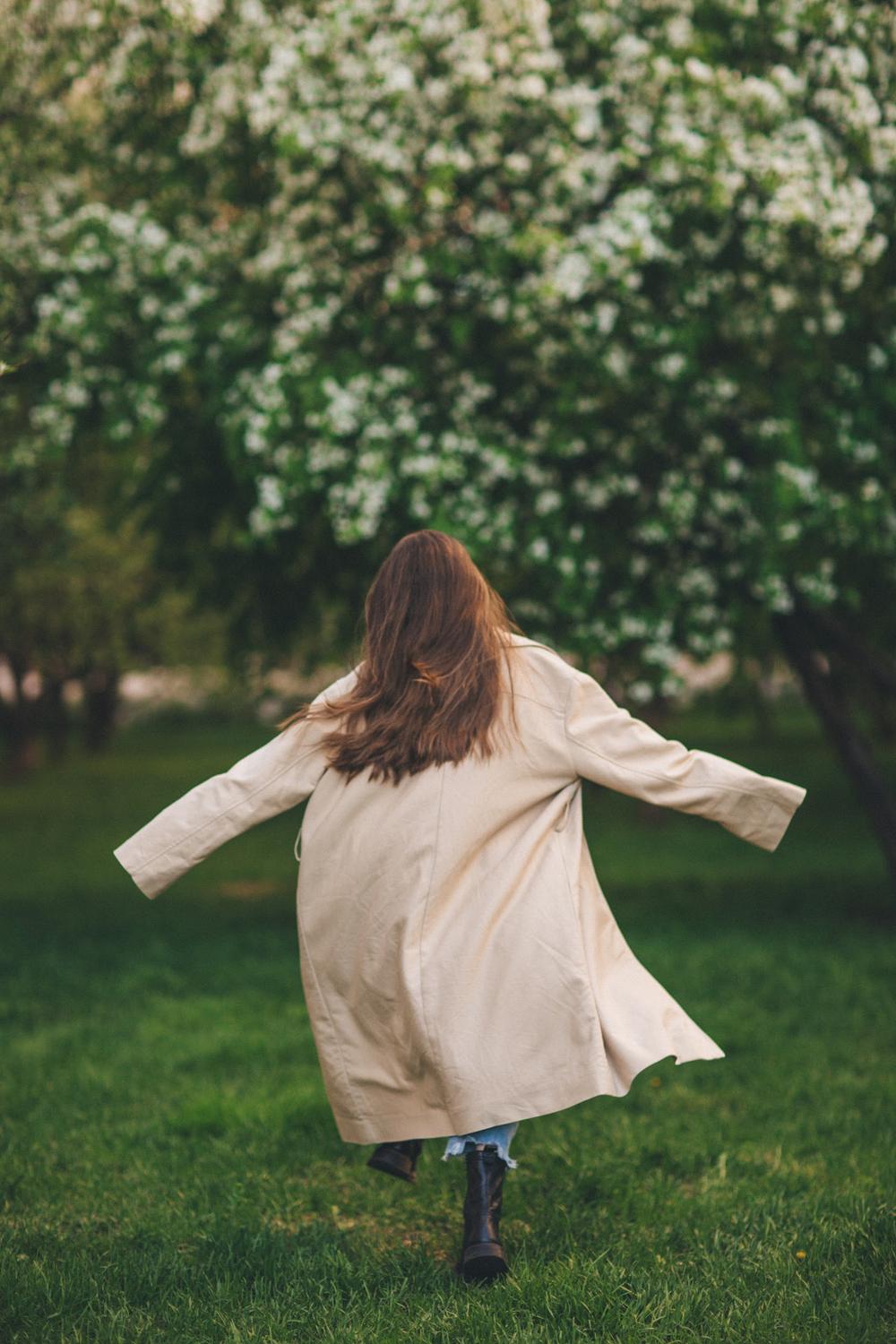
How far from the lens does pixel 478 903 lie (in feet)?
11.9

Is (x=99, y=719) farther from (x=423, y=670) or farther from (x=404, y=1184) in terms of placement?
(x=423, y=670)

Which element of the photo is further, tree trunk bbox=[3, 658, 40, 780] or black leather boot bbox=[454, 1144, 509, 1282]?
tree trunk bbox=[3, 658, 40, 780]

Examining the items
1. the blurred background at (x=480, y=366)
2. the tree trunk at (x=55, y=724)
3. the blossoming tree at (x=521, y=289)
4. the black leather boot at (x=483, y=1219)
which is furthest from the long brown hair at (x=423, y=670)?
the tree trunk at (x=55, y=724)

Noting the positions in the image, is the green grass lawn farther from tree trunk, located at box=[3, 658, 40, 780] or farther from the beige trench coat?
tree trunk, located at box=[3, 658, 40, 780]

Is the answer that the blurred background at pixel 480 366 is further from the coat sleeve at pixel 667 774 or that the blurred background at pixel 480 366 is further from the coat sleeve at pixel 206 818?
the coat sleeve at pixel 667 774

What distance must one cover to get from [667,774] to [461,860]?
0.62 m

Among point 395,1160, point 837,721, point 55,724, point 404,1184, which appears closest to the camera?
point 395,1160

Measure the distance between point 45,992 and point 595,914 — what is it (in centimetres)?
524

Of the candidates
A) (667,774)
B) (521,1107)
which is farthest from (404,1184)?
(667,774)

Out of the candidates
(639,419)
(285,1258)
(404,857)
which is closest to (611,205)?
(639,419)

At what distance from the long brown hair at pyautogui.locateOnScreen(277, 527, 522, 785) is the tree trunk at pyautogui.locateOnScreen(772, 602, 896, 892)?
5910mm

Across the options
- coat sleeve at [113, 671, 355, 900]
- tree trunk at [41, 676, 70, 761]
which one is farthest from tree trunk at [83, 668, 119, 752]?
coat sleeve at [113, 671, 355, 900]

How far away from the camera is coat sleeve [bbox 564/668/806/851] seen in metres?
3.63

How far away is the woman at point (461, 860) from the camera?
355 cm
